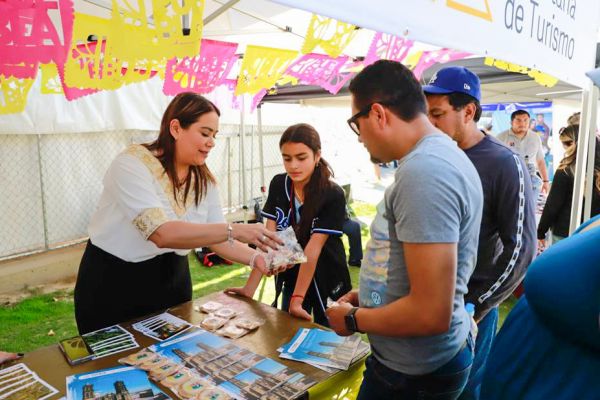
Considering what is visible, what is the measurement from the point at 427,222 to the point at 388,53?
2.39 m

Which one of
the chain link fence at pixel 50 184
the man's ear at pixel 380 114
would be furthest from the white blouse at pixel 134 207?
the chain link fence at pixel 50 184

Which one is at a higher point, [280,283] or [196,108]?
[196,108]

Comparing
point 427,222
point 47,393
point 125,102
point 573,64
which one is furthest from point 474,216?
point 125,102

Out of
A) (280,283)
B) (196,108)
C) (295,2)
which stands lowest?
(280,283)

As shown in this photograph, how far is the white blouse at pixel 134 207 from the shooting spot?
1.70m

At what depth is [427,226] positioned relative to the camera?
99 centimetres

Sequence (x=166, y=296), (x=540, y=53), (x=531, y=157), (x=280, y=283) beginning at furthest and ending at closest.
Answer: (x=531, y=157), (x=280, y=283), (x=540, y=53), (x=166, y=296)

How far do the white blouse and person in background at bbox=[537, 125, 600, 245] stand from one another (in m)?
3.29

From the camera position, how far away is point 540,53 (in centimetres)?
215

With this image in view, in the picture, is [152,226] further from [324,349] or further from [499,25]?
[499,25]

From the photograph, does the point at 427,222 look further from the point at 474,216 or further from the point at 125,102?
the point at 125,102

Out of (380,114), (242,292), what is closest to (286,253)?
(242,292)

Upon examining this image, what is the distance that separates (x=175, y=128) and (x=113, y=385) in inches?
42.0

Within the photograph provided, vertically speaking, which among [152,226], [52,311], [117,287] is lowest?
[52,311]
